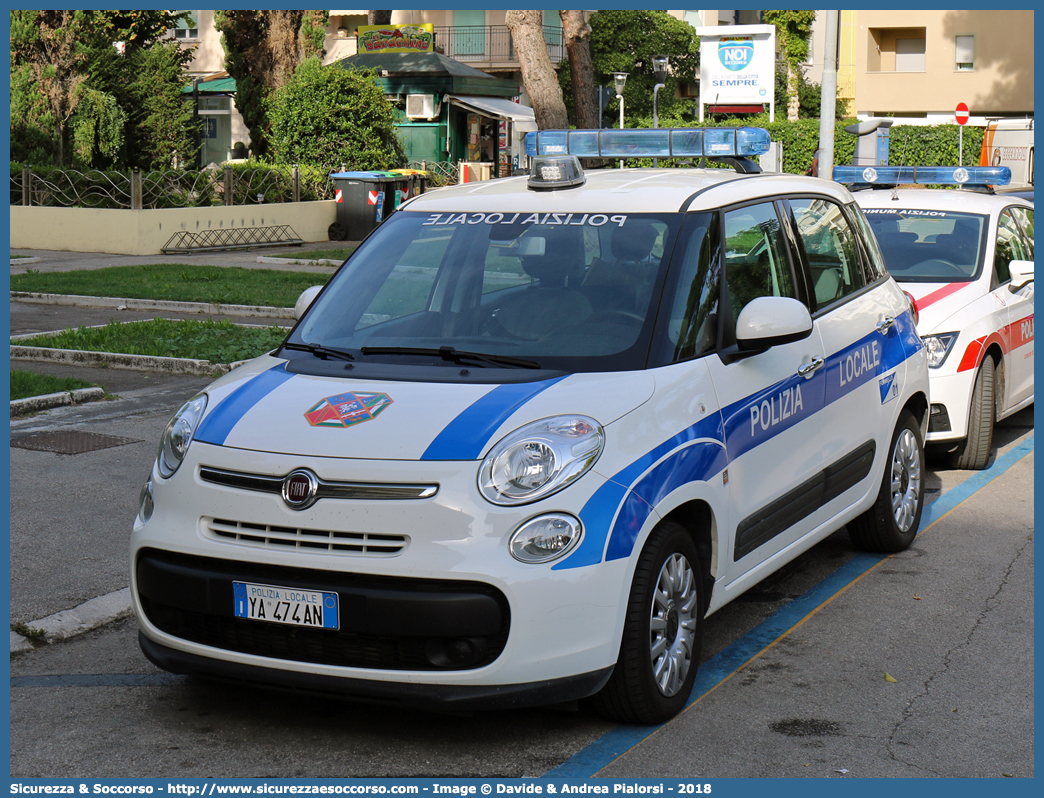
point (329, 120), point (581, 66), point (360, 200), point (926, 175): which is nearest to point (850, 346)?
point (926, 175)

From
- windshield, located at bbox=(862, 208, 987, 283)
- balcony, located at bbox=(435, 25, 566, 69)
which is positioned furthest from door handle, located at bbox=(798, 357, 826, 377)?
balcony, located at bbox=(435, 25, 566, 69)

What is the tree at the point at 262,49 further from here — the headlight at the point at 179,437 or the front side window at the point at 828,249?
the headlight at the point at 179,437

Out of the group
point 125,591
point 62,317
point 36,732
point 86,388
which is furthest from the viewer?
point 62,317

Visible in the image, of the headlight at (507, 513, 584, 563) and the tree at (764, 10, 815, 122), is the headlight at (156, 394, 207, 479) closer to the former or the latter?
the headlight at (507, 513, 584, 563)

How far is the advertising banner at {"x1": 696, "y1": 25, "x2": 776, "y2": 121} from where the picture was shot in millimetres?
36281

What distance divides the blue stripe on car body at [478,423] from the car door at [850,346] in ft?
5.52

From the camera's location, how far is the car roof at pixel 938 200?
29.1 feet

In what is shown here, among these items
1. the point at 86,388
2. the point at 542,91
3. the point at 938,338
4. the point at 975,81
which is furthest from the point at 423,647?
the point at 975,81

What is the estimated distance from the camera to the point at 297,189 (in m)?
26.4

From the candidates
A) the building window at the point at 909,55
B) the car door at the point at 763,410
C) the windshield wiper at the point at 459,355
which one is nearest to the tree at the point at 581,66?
the car door at the point at 763,410

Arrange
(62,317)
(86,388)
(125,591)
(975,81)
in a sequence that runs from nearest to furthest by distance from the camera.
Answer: (125,591) < (86,388) < (62,317) < (975,81)

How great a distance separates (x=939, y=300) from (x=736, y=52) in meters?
30.7

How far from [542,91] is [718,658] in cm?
1536

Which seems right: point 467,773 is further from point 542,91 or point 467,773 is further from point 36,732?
point 542,91
